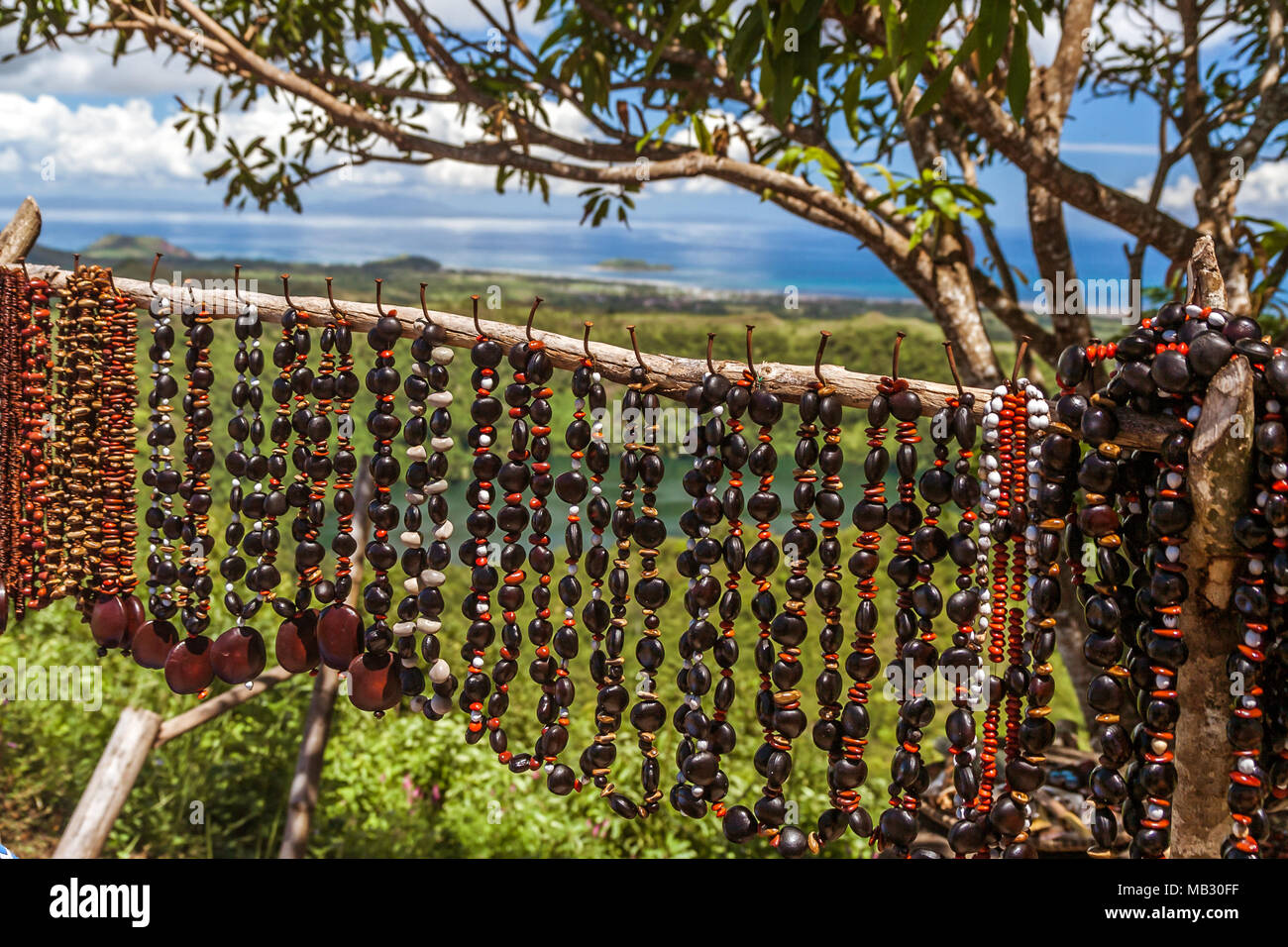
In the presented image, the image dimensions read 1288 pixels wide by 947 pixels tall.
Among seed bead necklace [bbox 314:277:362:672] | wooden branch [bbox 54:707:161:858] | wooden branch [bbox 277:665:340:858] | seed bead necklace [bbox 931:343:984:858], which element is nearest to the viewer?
seed bead necklace [bbox 931:343:984:858]

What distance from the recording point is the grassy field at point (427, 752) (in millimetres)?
4305

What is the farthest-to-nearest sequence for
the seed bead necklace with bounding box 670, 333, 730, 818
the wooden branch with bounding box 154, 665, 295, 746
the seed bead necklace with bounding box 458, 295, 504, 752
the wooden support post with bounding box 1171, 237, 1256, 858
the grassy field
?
the grassy field
the wooden branch with bounding box 154, 665, 295, 746
the seed bead necklace with bounding box 458, 295, 504, 752
the seed bead necklace with bounding box 670, 333, 730, 818
the wooden support post with bounding box 1171, 237, 1256, 858

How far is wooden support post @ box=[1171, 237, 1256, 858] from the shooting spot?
1.17 metres

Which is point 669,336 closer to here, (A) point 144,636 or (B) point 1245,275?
(B) point 1245,275

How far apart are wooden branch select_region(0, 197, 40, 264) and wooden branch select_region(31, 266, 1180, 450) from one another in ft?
1.39

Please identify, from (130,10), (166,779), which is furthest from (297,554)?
(166,779)

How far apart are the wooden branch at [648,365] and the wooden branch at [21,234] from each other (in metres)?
0.42

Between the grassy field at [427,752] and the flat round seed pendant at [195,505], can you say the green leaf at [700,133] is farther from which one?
the flat round seed pendant at [195,505]

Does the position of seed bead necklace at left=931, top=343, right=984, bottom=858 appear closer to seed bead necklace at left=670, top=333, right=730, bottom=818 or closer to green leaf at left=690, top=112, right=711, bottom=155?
seed bead necklace at left=670, top=333, right=730, bottom=818

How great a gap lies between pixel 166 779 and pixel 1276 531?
4.47 m

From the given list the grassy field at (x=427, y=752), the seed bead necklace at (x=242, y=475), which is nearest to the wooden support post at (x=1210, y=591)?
the seed bead necklace at (x=242, y=475)

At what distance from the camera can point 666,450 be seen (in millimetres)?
4660

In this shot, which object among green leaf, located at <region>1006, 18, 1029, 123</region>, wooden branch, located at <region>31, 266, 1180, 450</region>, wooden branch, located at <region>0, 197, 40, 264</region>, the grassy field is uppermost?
green leaf, located at <region>1006, 18, 1029, 123</region>

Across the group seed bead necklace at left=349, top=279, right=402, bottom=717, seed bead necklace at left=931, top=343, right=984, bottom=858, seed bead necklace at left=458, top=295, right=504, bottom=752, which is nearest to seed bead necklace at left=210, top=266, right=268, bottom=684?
seed bead necklace at left=349, top=279, right=402, bottom=717
